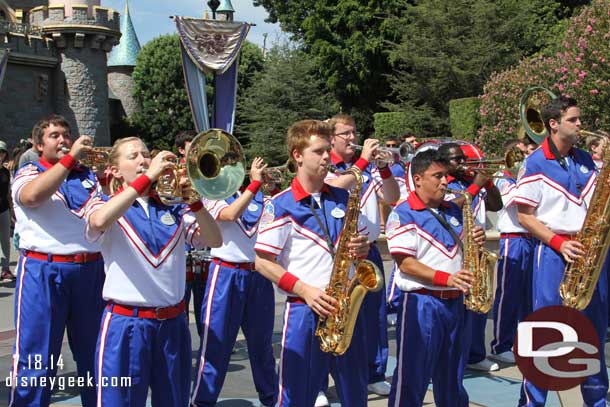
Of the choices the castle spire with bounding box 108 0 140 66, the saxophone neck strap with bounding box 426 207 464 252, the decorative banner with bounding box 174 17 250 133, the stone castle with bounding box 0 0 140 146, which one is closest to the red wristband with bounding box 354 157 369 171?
the saxophone neck strap with bounding box 426 207 464 252

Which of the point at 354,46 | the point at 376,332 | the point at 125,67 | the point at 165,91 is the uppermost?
the point at 125,67

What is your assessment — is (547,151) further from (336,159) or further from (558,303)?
(336,159)

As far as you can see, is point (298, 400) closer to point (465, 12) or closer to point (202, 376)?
point (202, 376)

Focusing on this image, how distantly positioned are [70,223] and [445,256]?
7.91ft

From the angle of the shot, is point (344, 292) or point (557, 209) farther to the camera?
point (557, 209)

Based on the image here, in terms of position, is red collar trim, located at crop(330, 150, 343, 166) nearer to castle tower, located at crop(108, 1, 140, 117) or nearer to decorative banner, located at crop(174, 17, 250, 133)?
decorative banner, located at crop(174, 17, 250, 133)

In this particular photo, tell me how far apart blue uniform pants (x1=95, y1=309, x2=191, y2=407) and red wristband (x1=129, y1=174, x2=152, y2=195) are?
67 cm

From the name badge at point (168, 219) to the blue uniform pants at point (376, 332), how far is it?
6.02ft

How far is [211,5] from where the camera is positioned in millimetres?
18078

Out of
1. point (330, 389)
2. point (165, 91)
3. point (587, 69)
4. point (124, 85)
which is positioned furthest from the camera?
point (124, 85)

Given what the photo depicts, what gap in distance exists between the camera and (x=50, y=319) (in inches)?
215

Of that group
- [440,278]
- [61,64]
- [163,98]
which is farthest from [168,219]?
[163,98]

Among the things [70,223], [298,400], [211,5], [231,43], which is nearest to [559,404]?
[298,400]

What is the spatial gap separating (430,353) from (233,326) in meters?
1.68
